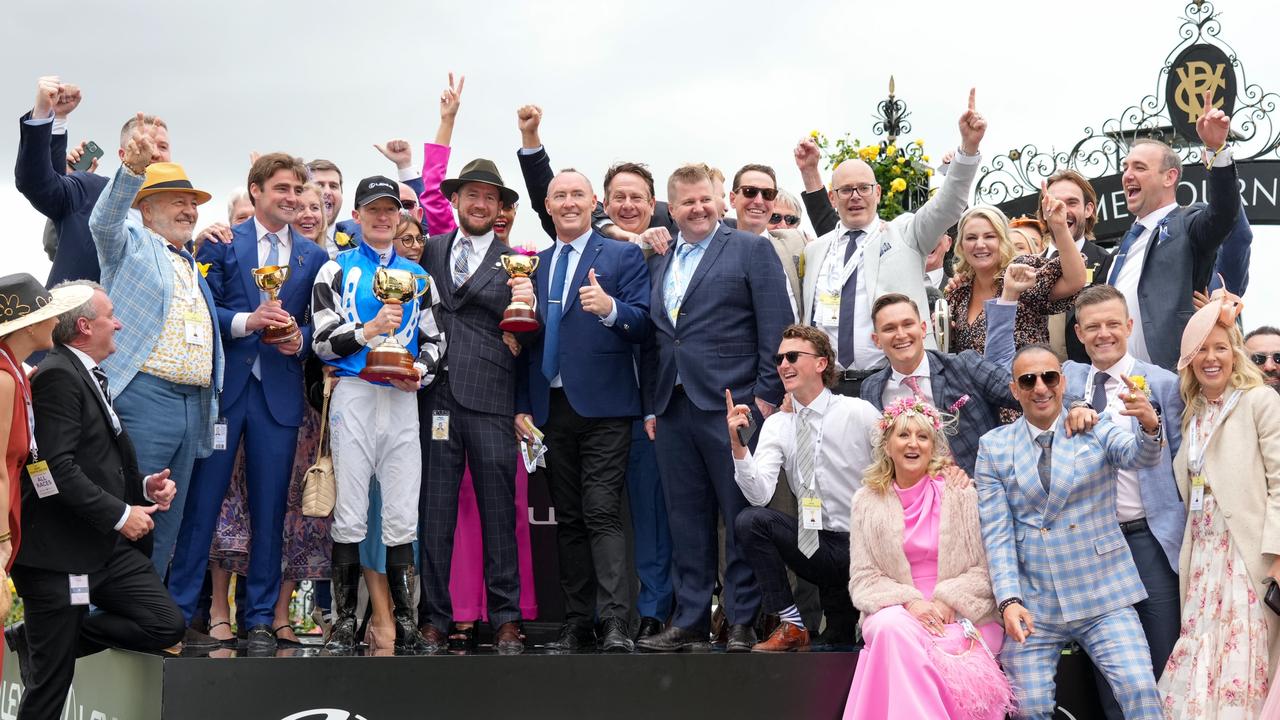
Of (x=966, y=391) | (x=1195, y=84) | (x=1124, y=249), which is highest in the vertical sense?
(x=1195, y=84)

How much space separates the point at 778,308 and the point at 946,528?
56.8 inches

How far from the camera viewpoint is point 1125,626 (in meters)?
5.29

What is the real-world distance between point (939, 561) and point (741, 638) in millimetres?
1093

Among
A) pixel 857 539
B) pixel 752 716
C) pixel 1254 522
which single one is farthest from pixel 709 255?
pixel 1254 522

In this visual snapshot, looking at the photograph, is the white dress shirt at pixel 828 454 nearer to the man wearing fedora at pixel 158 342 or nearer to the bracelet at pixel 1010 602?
the bracelet at pixel 1010 602

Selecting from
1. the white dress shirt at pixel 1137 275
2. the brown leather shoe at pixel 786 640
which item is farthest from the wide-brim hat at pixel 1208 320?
the brown leather shoe at pixel 786 640

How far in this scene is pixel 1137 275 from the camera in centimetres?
638

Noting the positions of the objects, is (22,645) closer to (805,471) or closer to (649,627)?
(649,627)

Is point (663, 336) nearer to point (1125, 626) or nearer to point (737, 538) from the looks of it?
point (737, 538)

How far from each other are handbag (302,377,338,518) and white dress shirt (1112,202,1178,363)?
157 inches

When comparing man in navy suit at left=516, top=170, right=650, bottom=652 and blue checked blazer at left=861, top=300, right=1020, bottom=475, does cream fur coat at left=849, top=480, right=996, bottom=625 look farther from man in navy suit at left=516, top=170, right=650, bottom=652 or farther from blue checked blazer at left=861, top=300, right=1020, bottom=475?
man in navy suit at left=516, top=170, right=650, bottom=652

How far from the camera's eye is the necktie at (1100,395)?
576 centimetres

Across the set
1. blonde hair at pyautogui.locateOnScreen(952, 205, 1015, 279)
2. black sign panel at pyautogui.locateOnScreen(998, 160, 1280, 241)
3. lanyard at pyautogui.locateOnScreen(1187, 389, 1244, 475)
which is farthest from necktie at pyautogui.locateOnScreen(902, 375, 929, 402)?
black sign panel at pyautogui.locateOnScreen(998, 160, 1280, 241)

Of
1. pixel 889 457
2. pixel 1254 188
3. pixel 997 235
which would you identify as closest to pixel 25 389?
pixel 889 457
